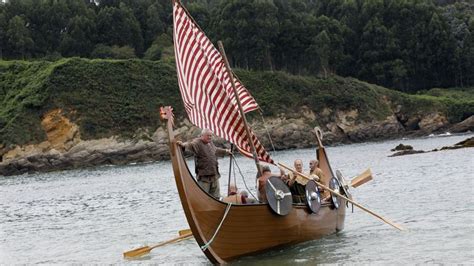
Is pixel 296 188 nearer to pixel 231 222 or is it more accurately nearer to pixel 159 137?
pixel 231 222

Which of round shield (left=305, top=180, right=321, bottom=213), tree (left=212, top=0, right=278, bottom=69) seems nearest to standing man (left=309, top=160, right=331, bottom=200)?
round shield (left=305, top=180, right=321, bottom=213)

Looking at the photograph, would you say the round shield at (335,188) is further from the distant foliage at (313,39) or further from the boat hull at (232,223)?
the distant foliage at (313,39)

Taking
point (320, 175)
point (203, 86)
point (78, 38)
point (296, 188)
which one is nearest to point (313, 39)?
point (78, 38)

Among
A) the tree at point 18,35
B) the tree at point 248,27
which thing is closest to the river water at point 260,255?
the tree at point 248,27

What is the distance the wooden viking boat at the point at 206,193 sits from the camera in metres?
16.0

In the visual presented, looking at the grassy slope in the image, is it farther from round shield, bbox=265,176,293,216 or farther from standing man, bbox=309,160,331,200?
round shield, bbox=265,176,293,216

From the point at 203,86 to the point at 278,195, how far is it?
3187 mm

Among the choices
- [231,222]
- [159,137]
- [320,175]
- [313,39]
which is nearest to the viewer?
[231,222]

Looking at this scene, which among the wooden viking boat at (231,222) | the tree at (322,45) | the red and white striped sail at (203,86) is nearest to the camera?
the wooden viking boat at (231,222)

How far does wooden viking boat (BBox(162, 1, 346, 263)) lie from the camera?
1600cm

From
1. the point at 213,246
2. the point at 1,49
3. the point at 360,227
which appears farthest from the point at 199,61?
the point at 1,49

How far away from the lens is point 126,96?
94500mm

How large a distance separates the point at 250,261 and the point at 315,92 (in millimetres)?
90014

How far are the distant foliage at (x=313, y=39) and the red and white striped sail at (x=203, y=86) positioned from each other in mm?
92130
